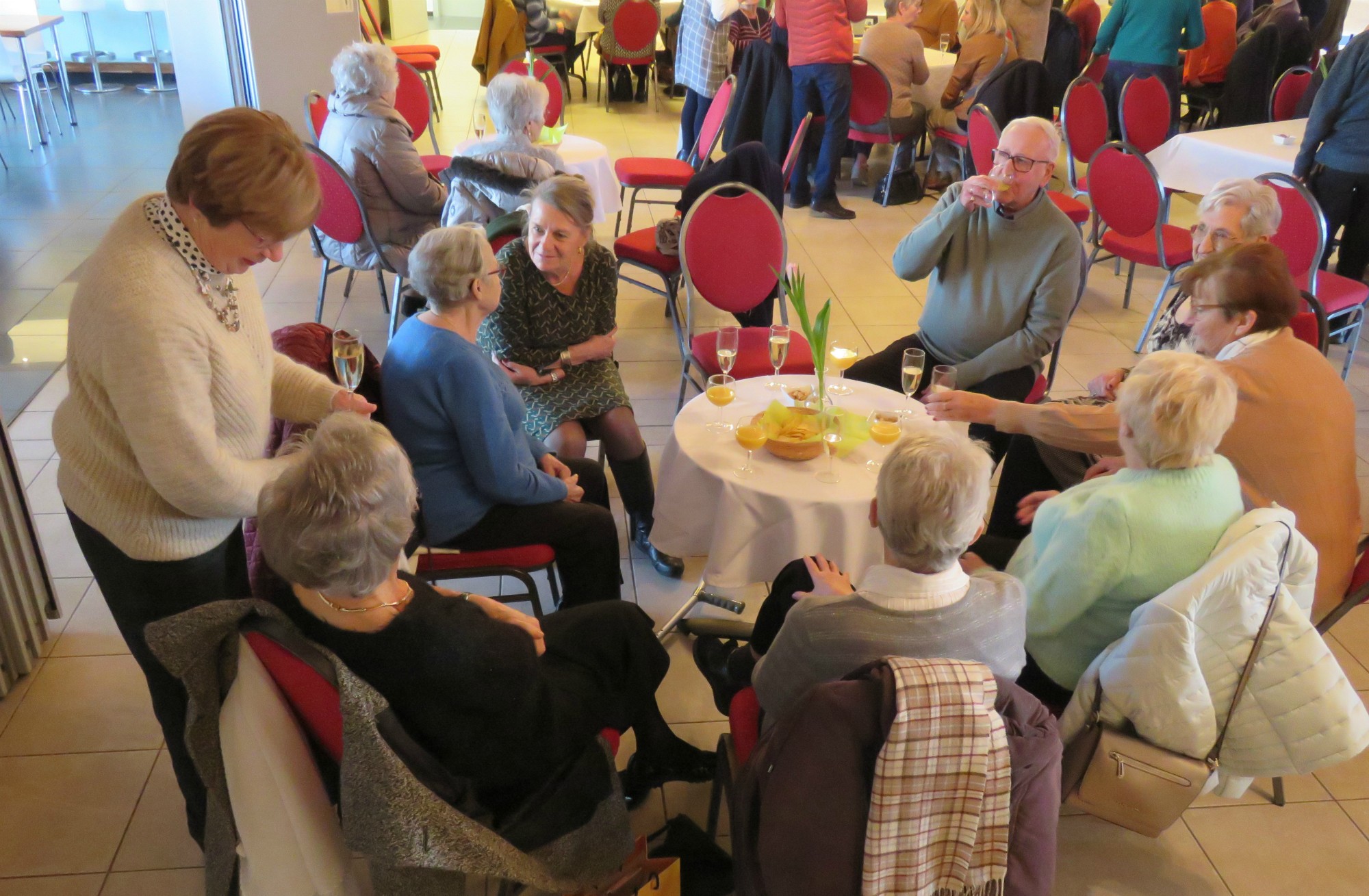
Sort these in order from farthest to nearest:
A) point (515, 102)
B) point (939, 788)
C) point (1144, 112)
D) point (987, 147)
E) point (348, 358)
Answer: point (1144, 112) < point (987, 147) < point (515, 102) < point (348, 358) < point (939, 788)

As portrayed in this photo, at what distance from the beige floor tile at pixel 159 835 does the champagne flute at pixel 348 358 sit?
1050mm

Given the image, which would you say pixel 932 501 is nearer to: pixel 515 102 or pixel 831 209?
pixel 515 102

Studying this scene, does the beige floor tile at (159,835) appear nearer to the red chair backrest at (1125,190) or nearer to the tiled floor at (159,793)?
the tiled floor at (159,793)

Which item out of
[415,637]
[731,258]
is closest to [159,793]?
[415,637]

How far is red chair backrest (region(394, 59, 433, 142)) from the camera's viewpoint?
6.12 m

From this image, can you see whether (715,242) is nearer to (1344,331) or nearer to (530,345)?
(530,345)

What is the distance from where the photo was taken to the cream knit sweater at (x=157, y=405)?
5.06 ft

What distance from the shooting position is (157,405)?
1.56m

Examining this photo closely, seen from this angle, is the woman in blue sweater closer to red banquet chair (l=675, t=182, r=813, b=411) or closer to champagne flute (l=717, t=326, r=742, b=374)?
champagne flute (l=717, t=326, r=742, b=374)

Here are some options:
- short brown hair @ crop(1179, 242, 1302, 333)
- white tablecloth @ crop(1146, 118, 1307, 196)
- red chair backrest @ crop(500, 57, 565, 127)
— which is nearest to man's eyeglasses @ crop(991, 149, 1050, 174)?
short brown hair @ crop(1179, 242, 1302, 333)

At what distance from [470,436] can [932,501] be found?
1.17m

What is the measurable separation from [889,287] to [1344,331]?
89.5 inches

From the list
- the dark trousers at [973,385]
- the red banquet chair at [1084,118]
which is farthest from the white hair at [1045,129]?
the red banquet chair at [1084,118]

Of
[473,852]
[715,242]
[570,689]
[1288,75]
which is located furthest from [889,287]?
[473,852]
